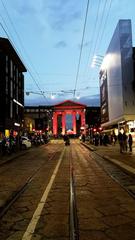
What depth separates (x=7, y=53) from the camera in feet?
207

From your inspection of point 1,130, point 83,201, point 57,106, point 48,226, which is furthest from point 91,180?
point 57,106

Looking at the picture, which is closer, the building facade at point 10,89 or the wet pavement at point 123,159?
the wet pavement at point 123,159

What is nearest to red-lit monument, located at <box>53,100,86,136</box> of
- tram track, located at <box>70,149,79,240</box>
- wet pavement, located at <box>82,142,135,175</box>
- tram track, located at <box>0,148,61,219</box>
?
wet pavement, located at <box>82,142,135,175</box>

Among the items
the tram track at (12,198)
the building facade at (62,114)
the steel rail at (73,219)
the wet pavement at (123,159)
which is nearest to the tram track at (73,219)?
the steel rail at (73,219)

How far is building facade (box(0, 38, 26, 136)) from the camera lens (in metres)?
58.9

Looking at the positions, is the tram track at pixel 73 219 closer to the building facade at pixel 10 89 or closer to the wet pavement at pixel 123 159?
the wet pavement at pixel 123 159

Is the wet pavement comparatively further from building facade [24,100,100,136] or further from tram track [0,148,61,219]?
building facade [24,100,100,136]

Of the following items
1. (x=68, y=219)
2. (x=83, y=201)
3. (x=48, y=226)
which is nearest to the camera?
(x=48, y=226)

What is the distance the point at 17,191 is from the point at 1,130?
47.5 m

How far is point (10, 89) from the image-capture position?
214 feet

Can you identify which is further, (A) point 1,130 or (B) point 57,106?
(B) point 57,106

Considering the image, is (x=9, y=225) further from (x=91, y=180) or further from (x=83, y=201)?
(x=91, y=180)

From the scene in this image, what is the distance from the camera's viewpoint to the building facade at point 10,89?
2318 inches

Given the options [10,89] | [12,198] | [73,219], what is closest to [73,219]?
[73,219]
